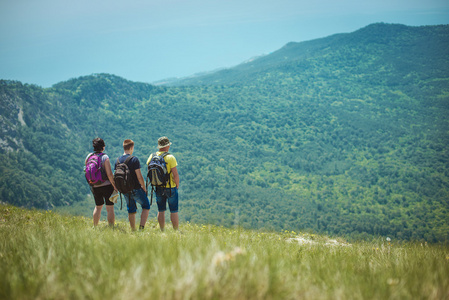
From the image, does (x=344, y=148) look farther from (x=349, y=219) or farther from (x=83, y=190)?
(x=83, y=190)

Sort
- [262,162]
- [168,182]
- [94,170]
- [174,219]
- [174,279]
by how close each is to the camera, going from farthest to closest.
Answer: [262,162] < [174,219] < [168,182] < [94,170] < [174,279]

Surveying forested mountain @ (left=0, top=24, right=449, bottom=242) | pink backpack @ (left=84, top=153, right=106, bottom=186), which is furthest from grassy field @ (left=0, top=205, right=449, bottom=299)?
forested mountain @ (left=0, top=24, right=449, bottom=242)

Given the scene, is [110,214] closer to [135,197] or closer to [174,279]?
[135,197]

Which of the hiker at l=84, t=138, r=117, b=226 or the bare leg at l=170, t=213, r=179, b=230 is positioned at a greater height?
the hiker at l=84, t=138, r=117, b=226

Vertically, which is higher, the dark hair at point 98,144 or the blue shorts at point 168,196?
the dark hair at point 98,144

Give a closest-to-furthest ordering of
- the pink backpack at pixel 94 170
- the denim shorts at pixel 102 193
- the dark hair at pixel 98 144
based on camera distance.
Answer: the pink backpack at pixel 94 170, the dark hair at pixel 98 144, the denim shorts at pixel 102 193

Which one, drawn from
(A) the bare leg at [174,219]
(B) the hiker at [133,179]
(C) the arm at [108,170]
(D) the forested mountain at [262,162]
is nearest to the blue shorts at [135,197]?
(B) the hiker at [133,179]

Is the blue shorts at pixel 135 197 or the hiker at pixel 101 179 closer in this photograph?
the hiker at pixel 101 179

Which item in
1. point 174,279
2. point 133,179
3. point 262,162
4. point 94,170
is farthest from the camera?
point 262,162

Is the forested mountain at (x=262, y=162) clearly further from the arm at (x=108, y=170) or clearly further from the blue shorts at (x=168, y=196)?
the arm at (x=108, y=170)

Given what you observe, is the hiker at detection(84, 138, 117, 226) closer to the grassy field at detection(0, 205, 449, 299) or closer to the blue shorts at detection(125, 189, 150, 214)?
the blue shorts at detection(125, 189, 150, 214)

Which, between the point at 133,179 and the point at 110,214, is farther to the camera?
the point at 110,214

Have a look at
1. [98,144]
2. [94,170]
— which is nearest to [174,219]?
[94,170]

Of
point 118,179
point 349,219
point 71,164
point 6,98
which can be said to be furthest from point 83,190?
point 118,179
